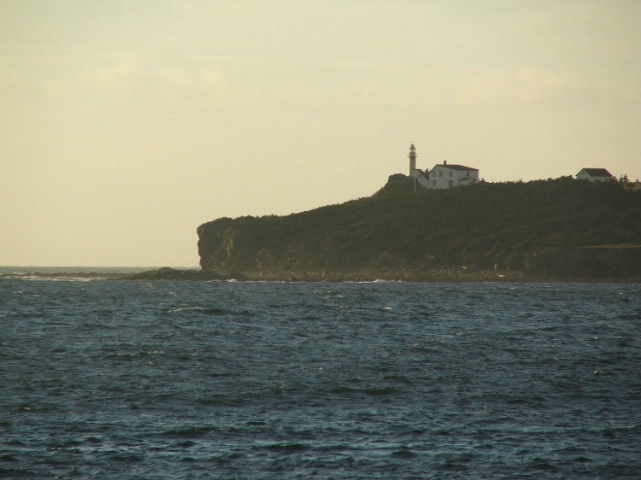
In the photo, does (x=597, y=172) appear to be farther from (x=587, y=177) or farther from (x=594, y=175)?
(x=587, y=177)

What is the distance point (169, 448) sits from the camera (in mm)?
25547

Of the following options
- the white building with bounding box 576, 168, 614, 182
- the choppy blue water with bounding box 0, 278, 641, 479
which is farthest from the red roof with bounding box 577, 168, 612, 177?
the choppy blue water with bounding box 0, 278, 641, 479

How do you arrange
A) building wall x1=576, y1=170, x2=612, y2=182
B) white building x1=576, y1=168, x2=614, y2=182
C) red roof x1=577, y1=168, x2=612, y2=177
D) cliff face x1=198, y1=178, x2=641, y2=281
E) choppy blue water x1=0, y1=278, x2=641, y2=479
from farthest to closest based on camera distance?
red roof x1=577, y1=168, x2=612, y2=177, white building x1=576, y1=168, x2=614, y2=182, building wall x1=576, y1=170, x2=612, y2=182, cliff face x1=198, y1=178, x2=641, y2=281, choppy blue water x1=0, y1=278, x2=641, y2=479

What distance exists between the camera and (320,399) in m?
33.2

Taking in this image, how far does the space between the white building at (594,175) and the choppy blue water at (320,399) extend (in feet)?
444

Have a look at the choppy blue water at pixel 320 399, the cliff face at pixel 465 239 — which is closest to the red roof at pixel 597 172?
the cliff face at pixel 465 239

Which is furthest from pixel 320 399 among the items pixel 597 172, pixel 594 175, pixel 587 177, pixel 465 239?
pixel 597 172

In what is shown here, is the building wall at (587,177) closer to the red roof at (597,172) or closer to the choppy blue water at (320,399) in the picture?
the red roof at (597,172)

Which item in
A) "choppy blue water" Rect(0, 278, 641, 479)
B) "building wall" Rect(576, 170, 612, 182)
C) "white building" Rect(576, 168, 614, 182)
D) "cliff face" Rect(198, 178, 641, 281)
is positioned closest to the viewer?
"choppy blue water" Rect(0, 278, 641, 479)

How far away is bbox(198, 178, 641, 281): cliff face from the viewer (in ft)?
481

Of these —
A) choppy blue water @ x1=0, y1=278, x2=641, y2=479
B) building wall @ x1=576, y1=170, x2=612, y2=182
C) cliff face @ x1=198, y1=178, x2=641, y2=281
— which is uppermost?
building wall @ x1=576, y1=170, x2=612, y2=182

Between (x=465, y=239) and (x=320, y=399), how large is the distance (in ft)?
452

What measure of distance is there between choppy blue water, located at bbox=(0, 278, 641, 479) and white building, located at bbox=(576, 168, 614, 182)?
135m

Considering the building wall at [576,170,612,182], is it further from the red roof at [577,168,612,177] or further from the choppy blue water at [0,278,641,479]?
the choppy blue water at [0,278,641,479]
